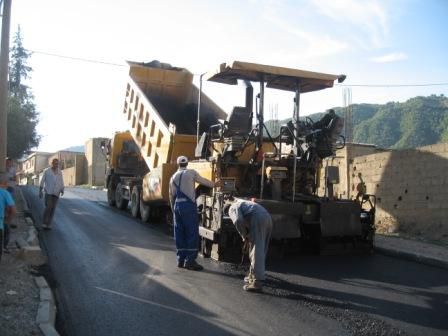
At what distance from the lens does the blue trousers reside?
7.18m

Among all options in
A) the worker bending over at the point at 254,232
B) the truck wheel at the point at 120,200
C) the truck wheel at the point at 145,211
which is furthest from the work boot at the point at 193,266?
the truck wheel at the point at 120,200

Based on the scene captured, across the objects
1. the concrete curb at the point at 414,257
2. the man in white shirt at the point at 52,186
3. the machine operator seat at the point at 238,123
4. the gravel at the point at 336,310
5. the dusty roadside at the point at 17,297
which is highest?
the machine operator seat at the point at 238,123

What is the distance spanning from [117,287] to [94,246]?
109 inches

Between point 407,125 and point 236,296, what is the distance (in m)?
42.1

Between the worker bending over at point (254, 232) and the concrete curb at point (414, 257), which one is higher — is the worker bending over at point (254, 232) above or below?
above

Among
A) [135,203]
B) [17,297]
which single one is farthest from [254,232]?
[135,203]

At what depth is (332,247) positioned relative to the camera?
825 cm

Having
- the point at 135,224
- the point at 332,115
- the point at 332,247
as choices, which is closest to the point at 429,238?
the point at 332,247

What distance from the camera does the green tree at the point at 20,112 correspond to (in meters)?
27.4

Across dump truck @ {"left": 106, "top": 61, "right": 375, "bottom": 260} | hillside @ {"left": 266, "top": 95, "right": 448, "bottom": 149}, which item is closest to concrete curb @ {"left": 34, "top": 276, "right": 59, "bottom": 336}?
dump truck @ {"left": 106, "top": 61, "right": 375, "bottom": 260}

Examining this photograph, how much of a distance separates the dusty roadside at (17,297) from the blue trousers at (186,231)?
202cm

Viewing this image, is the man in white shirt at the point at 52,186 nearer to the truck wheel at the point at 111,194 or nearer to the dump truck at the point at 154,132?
the dump truck at the point at 154,132

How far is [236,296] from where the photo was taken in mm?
5672

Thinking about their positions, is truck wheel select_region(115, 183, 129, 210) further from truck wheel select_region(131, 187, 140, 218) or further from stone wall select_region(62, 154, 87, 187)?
stone wall select_region(62, 154, 87, 187)
